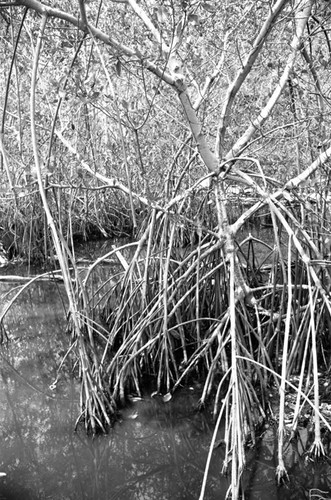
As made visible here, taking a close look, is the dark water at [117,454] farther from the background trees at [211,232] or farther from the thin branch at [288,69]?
the thin branch at [288,69]

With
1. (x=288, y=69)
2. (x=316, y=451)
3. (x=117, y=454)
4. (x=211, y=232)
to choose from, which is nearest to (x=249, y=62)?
(x=288, y=69)

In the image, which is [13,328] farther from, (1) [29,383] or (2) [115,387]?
(2) [115,387]

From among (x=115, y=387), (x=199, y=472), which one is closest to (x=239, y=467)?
(x=199, y=472)

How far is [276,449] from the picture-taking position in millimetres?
3412

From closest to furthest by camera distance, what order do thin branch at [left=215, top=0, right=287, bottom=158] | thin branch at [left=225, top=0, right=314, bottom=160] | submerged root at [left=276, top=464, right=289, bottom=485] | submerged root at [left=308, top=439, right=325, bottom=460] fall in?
1. submerged root at [left=276, top=464, right=289, bottom=485]
2. submerged root at [left=308, top=439, right=325, bottom=460]
3. thin branch at [left=215, top=0, right=287, bottom=158]
4. thin branch at [left=225, top=0, right=314, bottom=160]

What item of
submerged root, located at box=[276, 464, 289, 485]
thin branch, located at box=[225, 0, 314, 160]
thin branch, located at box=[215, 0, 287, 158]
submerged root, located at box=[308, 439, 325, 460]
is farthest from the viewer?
thin branch, located at box=[225, 0, 314, 160]

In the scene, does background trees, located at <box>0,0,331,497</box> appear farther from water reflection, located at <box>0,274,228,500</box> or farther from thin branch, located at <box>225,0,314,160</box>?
water reflection, located at <box>0,274,228,500</box>

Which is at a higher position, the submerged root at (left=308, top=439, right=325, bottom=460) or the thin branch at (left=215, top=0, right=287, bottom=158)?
the thin branch at (left=215, top=0, right=287, bottom=158)

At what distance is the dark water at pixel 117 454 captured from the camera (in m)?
3.17

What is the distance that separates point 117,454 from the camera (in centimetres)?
355

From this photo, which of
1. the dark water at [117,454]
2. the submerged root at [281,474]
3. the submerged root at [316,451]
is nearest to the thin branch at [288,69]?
the dark water at [117,454]

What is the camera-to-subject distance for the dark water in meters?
3.17

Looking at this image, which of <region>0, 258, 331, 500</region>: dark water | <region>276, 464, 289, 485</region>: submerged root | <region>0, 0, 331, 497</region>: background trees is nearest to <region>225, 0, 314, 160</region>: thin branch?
<region>0, 0, 331, 497</region>: background trees

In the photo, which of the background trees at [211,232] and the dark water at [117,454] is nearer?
the dark water at [117,454]
